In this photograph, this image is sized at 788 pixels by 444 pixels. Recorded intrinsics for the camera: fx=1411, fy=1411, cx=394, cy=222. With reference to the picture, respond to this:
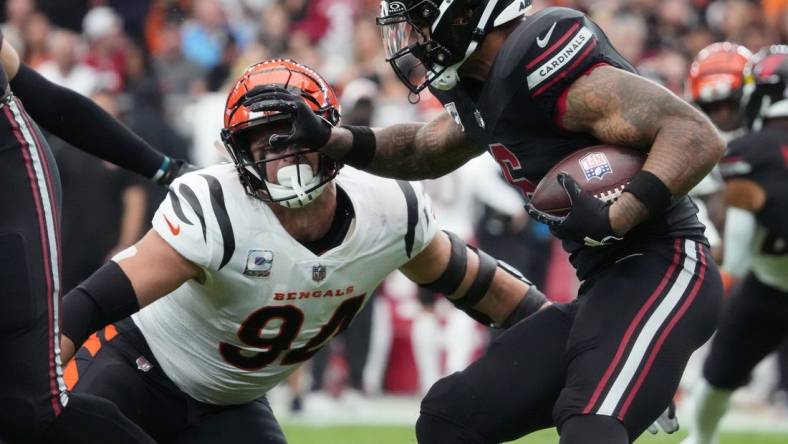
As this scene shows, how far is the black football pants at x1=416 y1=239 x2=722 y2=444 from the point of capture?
3.50 metres

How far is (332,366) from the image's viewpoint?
9297 mm

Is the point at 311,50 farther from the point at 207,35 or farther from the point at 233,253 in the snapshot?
the point at 233,253

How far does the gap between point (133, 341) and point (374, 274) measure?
750mm

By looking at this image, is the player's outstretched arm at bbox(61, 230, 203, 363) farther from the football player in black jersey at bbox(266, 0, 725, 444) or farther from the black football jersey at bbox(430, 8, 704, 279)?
the black football jersey at bbox(430, 8, 704, 279)

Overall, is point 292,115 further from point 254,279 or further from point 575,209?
point 575,209

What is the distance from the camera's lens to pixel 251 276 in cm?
387

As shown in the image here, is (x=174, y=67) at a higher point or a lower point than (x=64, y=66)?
lower

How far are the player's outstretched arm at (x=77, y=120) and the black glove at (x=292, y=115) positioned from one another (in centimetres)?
55

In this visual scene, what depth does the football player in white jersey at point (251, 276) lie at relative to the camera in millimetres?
3750

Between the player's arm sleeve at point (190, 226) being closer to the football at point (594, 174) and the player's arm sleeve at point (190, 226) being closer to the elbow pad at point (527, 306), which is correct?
the football at point (594, 174)

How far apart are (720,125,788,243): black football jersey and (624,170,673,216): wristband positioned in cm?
261

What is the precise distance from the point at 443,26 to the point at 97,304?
3.82 ft

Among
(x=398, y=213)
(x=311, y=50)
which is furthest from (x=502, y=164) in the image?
(x=311, y=50)

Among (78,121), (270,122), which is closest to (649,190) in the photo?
(270,122)
